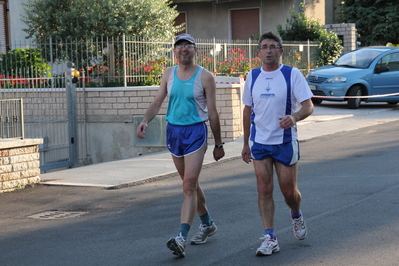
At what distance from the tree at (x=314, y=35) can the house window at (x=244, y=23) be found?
143 cm

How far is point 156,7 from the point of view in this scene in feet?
62.8

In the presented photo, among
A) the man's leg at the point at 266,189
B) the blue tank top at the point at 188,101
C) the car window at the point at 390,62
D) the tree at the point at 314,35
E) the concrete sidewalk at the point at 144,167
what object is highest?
the tree at the point at 314,35

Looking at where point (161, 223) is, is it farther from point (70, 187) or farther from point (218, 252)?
point (70, 187)

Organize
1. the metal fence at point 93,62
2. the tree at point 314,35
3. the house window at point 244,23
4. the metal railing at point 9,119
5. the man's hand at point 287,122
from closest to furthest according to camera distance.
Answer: the man's hand at point 287,122 < the metal railing at point 9,119 < the metal fence at point 93,62 < the tree at point 314,35 < the house window at point 244,23

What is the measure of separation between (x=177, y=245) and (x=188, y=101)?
49.4 inches

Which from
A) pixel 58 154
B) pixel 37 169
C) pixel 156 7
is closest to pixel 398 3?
pixel 156 7

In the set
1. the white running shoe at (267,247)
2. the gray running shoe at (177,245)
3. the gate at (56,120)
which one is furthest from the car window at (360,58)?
the gray running shoe at (177,245)

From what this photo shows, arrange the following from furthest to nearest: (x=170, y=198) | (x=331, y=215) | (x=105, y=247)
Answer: (x=170, y=198) < (x=331, y=215) < (x=105, y=247)

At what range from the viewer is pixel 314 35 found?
89.4 ft

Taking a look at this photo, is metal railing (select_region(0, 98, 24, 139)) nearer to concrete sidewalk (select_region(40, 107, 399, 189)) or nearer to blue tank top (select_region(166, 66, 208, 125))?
concrete sidewalk (select_region(40, 107, 399, 189))

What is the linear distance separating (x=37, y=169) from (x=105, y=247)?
4.83 meters

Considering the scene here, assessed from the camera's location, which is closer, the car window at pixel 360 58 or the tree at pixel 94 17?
the tree at pixel 94 17

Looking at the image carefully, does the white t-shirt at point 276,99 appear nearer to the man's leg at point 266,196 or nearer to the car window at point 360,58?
the man's leg at point 266,196

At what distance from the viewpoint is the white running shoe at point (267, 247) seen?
5586mm
